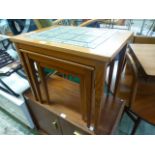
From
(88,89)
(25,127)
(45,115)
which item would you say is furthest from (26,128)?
(88,89)

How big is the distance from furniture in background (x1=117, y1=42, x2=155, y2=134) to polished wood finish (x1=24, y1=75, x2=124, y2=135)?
0.32 ft

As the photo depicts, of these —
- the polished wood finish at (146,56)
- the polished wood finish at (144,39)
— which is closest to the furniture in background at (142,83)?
the polished wood finish at (146,56)

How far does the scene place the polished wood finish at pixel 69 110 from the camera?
0.71 m

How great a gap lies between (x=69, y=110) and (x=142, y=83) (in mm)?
559

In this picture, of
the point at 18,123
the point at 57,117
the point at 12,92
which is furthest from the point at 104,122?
the point at 18,123

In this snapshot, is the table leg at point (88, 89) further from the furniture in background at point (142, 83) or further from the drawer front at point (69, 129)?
the furniture in background at point (142, 83)

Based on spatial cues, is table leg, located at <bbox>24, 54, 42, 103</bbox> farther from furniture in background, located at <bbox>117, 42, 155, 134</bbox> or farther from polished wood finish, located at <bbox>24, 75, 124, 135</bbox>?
furniture in background, located at <bbox>117, 42, 155, 134</bbox>

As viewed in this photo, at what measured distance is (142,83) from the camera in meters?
0.90

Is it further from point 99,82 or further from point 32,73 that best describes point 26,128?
point 99,82

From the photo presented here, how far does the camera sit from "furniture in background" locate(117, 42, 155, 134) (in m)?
0.71

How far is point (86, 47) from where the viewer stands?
431 mm

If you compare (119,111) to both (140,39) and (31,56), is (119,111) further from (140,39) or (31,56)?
(140,39)

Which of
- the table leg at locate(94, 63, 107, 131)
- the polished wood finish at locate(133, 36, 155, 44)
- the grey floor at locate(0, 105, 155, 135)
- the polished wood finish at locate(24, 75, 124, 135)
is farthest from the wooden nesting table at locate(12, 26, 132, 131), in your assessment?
the polished wood finish at locate(133, 36, 155, 44)
